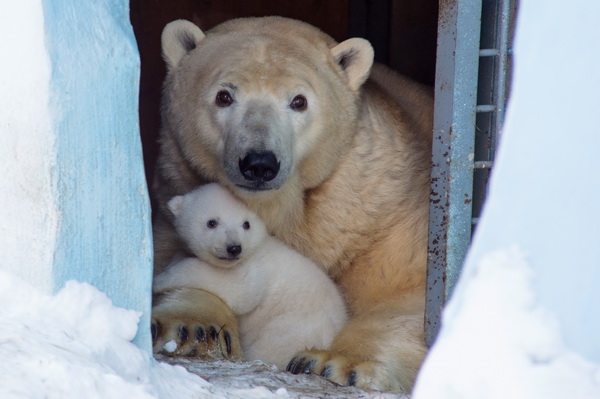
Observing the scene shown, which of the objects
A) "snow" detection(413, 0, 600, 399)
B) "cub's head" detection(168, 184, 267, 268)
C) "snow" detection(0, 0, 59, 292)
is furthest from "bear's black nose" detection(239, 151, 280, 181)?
"snow" detection(413, 0, 600, 399)

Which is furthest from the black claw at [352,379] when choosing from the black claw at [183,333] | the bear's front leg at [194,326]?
the black claw at [183,333]

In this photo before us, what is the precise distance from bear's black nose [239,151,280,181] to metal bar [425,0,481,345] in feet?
1.97

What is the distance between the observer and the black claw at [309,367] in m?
3.05

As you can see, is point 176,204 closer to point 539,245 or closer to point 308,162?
point 308,162

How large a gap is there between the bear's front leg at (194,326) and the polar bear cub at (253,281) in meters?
0.07

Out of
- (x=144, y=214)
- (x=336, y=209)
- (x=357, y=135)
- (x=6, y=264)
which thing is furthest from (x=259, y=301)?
(x=6, y=264)

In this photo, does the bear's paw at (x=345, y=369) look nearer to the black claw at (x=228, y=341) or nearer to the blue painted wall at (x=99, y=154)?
the black claw at (x=228, y=341)

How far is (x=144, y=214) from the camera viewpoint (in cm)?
238

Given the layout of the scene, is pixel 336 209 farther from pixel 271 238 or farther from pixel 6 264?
pixel 6 264

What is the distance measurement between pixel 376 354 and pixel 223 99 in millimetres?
1198

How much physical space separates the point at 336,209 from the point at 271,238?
32 cm

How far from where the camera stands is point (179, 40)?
3.92 meters

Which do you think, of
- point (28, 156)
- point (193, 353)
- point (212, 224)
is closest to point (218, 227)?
point (212, 224)

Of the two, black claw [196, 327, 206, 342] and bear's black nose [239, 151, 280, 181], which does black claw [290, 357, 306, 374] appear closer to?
black claw [196, 327, 206, 342]
